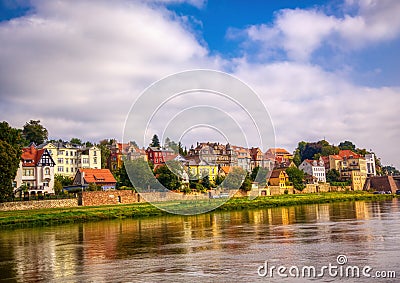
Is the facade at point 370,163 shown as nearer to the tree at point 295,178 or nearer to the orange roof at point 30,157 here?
the tree at point 295,178

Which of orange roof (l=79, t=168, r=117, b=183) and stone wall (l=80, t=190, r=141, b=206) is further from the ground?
orange roof (l=79, t=168, r=117, b=183)

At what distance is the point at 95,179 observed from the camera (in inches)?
3130

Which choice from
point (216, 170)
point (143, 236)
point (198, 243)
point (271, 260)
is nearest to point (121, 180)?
point (216, 170)

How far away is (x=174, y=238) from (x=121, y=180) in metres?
53.7

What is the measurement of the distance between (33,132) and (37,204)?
60.9 metres

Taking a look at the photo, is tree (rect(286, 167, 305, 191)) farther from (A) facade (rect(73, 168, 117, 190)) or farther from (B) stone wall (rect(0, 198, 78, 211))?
(B) stone wall (rect(0, 198, 78, 211))

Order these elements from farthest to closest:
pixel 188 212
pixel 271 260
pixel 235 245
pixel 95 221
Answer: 1. pixel 188 212
2. pixel 95 221
3. pixel 235 245
4. pixel 271 260

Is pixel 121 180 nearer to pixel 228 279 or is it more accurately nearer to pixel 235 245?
pixel 235 245

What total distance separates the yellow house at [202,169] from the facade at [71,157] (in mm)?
24267

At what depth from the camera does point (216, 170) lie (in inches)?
3720

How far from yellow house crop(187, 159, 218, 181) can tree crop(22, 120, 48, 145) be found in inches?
1794

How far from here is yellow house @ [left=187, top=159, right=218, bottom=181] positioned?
85.6m

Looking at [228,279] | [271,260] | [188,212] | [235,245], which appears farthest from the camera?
[188,212]
